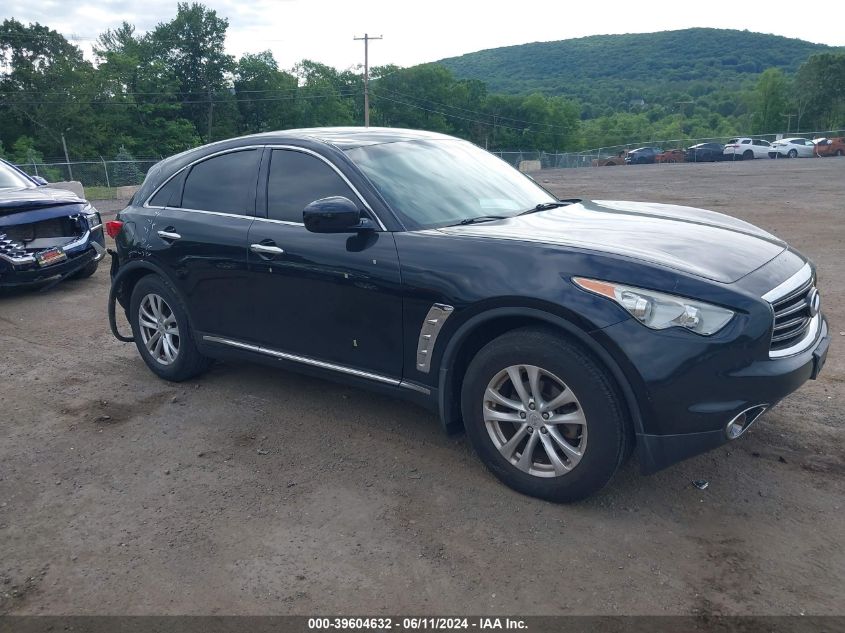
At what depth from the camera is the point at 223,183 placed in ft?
16.6

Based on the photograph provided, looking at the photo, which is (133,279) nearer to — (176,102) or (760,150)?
(760,150)

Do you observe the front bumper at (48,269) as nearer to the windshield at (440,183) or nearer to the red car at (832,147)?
the windshield at (440,183)

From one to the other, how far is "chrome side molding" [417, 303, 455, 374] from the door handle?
1.14 meters

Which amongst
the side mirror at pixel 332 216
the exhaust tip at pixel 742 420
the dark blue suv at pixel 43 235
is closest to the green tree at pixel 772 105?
the dark blue suv at pixel 43 235

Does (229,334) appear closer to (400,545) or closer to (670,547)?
(400,545)

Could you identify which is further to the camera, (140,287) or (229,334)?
(140,287)

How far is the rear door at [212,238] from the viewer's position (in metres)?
4.84

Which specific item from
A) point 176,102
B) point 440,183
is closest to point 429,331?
point 440,183

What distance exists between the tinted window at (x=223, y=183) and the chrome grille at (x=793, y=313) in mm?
3143

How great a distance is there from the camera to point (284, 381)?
Result: 5547mm

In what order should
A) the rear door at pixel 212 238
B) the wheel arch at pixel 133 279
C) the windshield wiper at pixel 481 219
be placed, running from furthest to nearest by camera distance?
the wheel arch at pixel 133 279, the rear door at pixel 212 238, the windshield wiper at pixel 481 219

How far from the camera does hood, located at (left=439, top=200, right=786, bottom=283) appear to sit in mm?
3479

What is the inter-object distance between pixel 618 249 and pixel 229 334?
2.70 meters

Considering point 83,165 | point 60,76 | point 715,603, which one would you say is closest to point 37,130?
point 60,76
